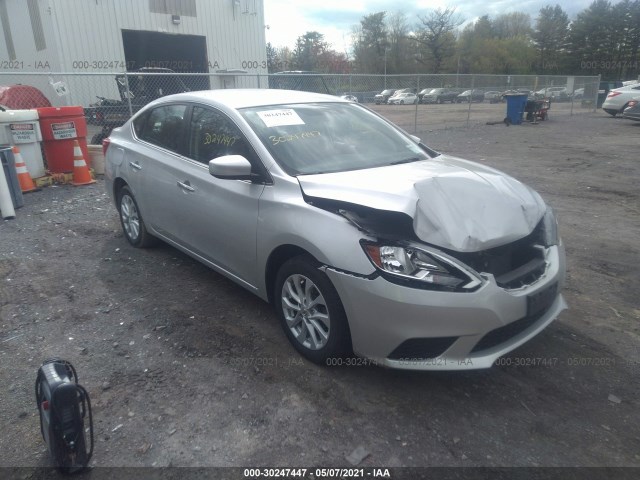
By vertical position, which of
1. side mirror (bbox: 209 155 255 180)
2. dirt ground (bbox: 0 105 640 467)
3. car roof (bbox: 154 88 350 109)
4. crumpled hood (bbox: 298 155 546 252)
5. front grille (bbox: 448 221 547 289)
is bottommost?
dirt ground (bbox: 0 105 640 467)

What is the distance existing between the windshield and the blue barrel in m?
16.8

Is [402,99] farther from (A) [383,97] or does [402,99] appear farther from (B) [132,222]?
(B) [132,222]

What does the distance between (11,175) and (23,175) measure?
Answer: 1.14m

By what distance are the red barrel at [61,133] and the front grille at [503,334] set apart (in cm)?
814

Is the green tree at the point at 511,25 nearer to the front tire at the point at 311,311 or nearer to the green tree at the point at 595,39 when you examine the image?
the green tree at the point at 595,39

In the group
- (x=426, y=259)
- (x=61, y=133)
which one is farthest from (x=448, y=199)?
(x=61, y=133)

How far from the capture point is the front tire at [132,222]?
508cm

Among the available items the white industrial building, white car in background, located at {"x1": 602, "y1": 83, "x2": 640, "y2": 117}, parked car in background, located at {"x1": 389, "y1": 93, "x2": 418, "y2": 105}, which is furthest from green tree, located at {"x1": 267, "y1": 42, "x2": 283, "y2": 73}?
white car in background, located at {"x1": 602, "y1": 83, "x2": 640, "y2": 117}

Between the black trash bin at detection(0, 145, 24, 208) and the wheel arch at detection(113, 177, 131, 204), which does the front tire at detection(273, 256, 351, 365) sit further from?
the black trash bin at detection(0, 145, 24, 208)

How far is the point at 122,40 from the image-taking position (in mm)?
20094

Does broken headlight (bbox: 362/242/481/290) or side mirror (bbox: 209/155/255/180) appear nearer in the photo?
broken headlight (bbox: 362/242/481/290)

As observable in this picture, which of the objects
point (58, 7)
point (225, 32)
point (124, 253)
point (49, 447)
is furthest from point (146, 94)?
point (49, 447)

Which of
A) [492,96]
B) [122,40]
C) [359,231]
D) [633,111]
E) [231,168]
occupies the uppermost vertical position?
[122,40]

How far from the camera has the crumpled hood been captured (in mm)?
2709
